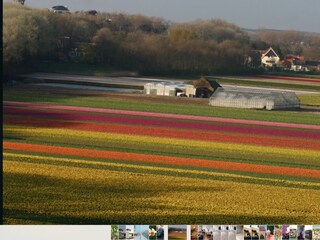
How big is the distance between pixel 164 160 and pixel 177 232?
9454 mm

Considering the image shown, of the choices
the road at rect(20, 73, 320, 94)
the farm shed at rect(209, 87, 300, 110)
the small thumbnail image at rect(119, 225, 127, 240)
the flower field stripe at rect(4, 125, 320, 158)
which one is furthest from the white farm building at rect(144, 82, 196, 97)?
the small thumbnail image at rect(119, 225, 127, 240)

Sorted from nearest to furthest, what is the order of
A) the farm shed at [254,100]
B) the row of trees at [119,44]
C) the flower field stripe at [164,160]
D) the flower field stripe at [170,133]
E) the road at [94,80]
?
the flower field stripe at [164,160]
the flower field stripe at [170,133]
the farm shed at [254,100]
the road at [94,80]
the row of trees at [119,44]

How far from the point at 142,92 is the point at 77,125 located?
12.3 meters

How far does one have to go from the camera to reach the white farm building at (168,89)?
1300 inches

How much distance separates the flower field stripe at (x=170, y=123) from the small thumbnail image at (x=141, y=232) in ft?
48.7

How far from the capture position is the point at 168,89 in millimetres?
33094

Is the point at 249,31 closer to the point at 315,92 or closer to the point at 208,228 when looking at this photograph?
the point at 315,92

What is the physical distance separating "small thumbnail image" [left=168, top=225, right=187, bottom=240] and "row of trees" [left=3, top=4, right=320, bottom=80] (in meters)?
31.0

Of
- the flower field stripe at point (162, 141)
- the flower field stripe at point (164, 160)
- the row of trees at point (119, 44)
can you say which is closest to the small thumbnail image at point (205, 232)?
the flower field stripe at point (164, 160)

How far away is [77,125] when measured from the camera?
21.6 m

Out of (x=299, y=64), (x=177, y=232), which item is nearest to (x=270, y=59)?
(x=299, y=64)

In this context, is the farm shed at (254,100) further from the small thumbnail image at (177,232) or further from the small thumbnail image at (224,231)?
the small thumbnail image at (177,232)

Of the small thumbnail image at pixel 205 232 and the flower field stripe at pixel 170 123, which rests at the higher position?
the small thumbnail image at pixel 205 232

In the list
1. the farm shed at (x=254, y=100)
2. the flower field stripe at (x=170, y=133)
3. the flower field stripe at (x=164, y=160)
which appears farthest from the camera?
the farm shed at (x=254, y=100)
